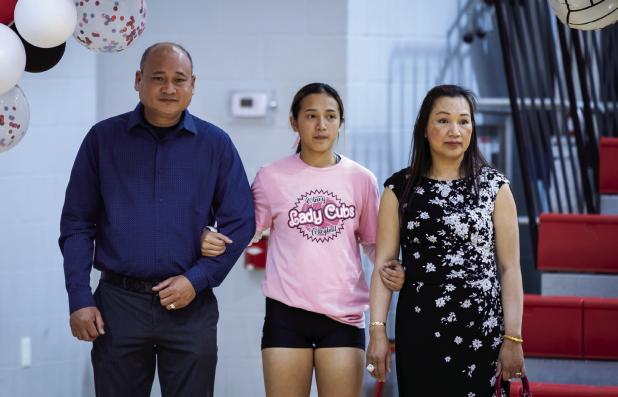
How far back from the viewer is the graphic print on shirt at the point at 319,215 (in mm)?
2805

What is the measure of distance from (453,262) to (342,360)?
0.46 meters

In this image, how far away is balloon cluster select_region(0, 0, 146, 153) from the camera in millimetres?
2443

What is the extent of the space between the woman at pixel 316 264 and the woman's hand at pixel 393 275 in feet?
0.65

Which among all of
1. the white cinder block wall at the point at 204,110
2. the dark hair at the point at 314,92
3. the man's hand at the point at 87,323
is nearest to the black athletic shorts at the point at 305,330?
the man's hand at the point at 87,323

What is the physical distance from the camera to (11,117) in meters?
2.51

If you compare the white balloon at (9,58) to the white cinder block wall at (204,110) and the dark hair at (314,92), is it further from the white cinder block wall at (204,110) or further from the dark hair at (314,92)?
the white cinder block wall at (204,110)

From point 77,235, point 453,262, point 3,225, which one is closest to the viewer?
point 453,262

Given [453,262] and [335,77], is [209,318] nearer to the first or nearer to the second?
[453,262]

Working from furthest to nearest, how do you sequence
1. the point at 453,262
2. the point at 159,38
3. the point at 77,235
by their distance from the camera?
the point at 159,38, the point at 77,235, the point at 453,262

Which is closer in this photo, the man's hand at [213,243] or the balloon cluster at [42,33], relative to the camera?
the balloon cluster at [42,33]

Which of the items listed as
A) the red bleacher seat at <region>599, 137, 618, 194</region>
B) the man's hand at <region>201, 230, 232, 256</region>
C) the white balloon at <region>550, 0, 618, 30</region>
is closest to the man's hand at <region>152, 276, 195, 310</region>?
the man's hand at <region>201, 230, 232, 256</region>

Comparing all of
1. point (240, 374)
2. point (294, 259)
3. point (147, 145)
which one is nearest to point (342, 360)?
point (294, 259)

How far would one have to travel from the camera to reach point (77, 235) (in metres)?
2.73

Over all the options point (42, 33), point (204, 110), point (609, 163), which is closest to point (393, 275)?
point (42, 33)
